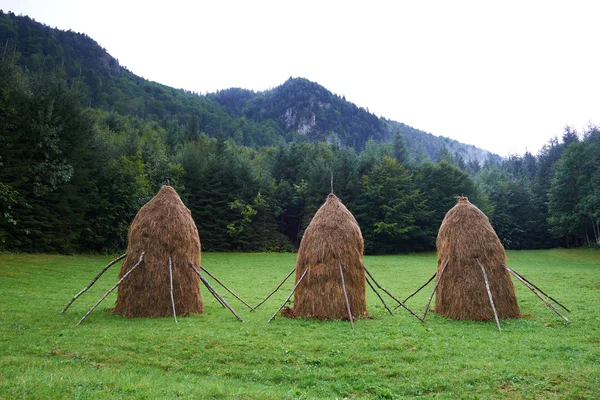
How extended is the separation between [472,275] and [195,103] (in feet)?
452

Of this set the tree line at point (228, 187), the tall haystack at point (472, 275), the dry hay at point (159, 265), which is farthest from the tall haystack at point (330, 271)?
the tree line at point (228, 187)

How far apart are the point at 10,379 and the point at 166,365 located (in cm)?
294

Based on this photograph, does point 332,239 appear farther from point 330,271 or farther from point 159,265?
point 159,265

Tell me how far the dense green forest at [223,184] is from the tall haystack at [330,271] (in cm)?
2736

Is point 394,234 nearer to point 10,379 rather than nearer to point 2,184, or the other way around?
point 2,184

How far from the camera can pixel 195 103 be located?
139 metres

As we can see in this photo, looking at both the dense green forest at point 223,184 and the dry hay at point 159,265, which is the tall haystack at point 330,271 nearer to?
the dry hay at point 159,265

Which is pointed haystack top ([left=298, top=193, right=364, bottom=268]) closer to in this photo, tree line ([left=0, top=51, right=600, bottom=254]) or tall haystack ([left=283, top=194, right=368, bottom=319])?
tall haystack ([left=283, top=194, right=368, bottom=319])

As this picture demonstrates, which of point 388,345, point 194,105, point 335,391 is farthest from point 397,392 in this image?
point 194,105

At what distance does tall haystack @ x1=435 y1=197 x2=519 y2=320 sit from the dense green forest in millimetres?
31956

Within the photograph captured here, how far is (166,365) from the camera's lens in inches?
349

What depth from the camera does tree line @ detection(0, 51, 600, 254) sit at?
107 feet

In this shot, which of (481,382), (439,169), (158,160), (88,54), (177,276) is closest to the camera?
(481,382)

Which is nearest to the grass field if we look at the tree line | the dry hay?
the dry hay
